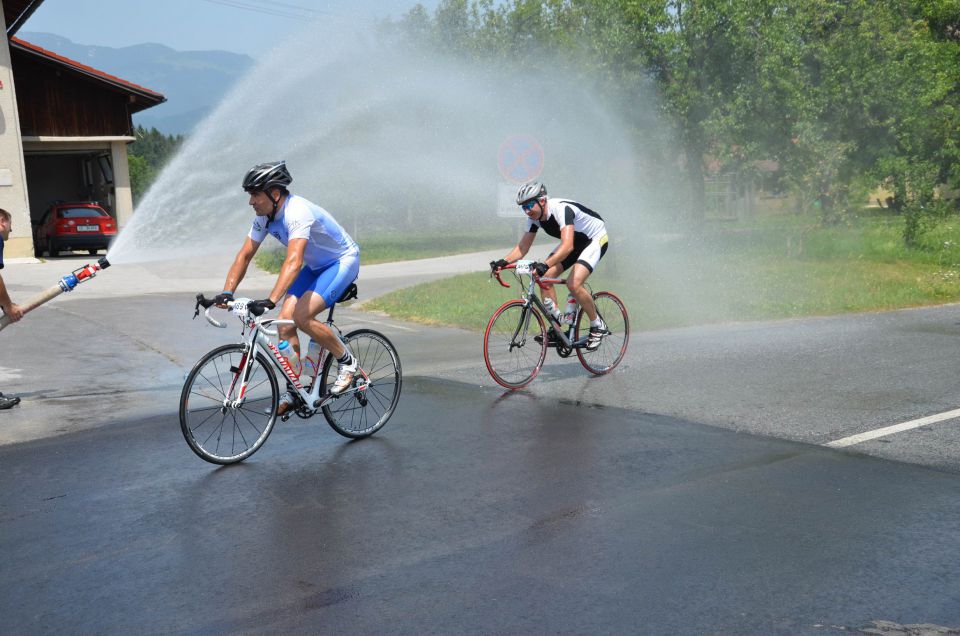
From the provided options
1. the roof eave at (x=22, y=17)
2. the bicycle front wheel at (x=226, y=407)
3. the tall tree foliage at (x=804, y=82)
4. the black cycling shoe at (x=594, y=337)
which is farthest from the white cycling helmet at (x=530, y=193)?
the roof eave at (x=22, y=17)

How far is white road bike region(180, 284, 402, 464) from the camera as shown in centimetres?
643

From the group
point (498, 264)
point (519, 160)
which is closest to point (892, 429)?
point (498, 264)

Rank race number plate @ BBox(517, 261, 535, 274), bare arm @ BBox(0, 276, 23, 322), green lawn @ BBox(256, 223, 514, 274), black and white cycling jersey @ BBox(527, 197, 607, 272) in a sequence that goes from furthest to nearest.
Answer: green lawn @ BBox(256, 223, 514, 274), black and white cycling jersey @ BBox(527, 197, 607, 272), race number plate @ BBox(517, 261, 535, 274), bare arm @ BBox(0, 276, 23, 322)

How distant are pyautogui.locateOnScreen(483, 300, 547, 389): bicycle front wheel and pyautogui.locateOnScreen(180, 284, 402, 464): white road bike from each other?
163 cm

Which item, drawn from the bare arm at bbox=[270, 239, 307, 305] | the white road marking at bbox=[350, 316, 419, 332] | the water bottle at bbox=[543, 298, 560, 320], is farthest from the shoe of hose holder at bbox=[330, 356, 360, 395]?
the white road marking at bbox=[350, 316, 419, 332]

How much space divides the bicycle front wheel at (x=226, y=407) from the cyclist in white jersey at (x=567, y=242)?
9.47ft

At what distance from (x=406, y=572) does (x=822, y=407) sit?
4.55 m

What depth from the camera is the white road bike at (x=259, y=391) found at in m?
6.43

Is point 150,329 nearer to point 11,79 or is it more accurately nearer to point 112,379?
point 112,379

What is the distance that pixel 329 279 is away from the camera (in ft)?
23.3

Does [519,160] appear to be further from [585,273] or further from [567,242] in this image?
[567,242]

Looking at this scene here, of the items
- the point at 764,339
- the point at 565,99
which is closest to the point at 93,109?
the point at 565,99

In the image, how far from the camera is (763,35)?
24062mm

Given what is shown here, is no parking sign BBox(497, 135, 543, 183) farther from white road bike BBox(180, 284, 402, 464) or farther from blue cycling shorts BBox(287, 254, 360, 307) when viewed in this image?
blue cycling shorts BBox(287, 254, 360, 307)
